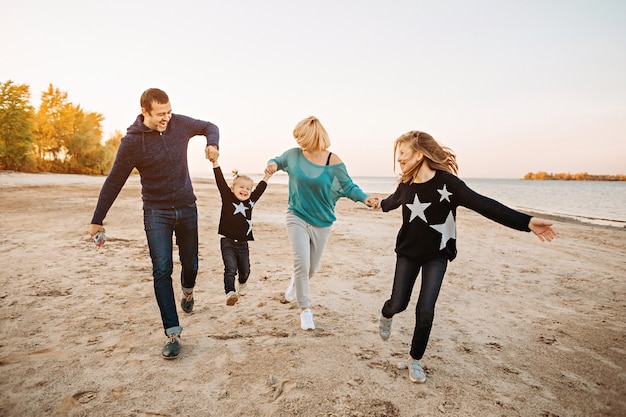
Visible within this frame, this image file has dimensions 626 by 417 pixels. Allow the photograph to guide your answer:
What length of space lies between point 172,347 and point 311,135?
2.58m

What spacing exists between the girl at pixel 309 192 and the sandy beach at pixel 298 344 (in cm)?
73

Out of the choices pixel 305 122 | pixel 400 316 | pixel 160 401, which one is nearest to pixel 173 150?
pixel 305 122

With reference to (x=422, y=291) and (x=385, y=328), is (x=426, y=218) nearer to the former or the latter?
(x=422, y=291)

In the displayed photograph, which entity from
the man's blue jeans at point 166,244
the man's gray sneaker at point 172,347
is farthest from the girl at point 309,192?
the man's gray sneaker at point 172,347

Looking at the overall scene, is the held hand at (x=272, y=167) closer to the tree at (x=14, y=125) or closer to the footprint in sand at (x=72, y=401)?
the footprint in sand at (x=72, y=401)

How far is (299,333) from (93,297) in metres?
2.93

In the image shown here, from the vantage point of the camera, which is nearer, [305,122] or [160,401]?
[160,401]

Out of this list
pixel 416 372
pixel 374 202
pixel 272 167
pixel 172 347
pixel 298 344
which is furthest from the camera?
pixel 272 167

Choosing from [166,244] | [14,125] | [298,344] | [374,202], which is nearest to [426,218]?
[374,202]

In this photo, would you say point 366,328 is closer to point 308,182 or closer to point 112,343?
point 308,182

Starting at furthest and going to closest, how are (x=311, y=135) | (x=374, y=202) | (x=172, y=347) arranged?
(x=311, y=135)
(x=374, y=202)
(x=172, y=347)

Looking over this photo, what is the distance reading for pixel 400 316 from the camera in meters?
4.68

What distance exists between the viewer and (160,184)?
3.58 m

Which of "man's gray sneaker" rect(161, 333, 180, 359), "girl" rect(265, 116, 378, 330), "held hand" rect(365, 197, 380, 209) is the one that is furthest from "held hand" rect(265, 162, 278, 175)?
"man's gray sneaker" rect(161, 333, 180, 359)
